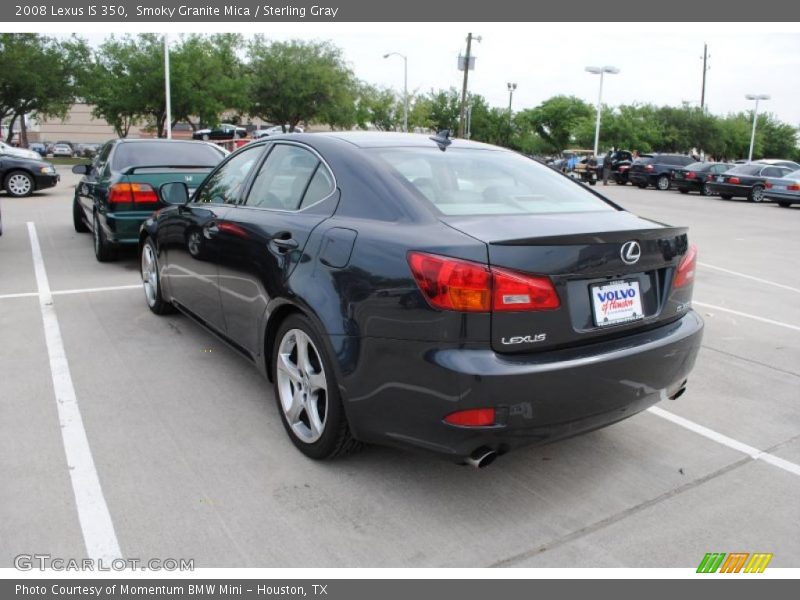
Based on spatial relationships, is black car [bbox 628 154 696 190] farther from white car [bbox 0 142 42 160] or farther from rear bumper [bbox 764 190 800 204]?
white car [bbox 0 142 42 160]

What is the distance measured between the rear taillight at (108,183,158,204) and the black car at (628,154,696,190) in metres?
27.8

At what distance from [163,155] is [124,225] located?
1298 mm

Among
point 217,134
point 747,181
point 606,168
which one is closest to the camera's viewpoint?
point 747,181

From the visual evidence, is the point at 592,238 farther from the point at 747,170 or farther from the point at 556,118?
the point at 556,118

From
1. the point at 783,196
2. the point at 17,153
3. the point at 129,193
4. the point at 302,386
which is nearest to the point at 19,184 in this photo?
the point at 17,153

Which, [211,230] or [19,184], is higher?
[211,230]

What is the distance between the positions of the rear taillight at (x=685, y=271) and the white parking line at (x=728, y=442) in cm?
101

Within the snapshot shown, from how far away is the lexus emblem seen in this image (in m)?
2.96

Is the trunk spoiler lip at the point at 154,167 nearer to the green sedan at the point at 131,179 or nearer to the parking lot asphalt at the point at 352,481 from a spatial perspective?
the green sedan at the point at 131,179


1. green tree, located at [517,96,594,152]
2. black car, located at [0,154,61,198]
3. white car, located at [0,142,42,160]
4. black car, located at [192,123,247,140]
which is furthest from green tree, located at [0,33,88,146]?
green tree, located at [517,96,594,152]

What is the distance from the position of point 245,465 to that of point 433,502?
978 mm

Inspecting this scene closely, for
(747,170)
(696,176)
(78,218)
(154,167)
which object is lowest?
(78,218)

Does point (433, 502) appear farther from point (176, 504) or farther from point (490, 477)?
point (176, 504)

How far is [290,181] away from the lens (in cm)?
386
